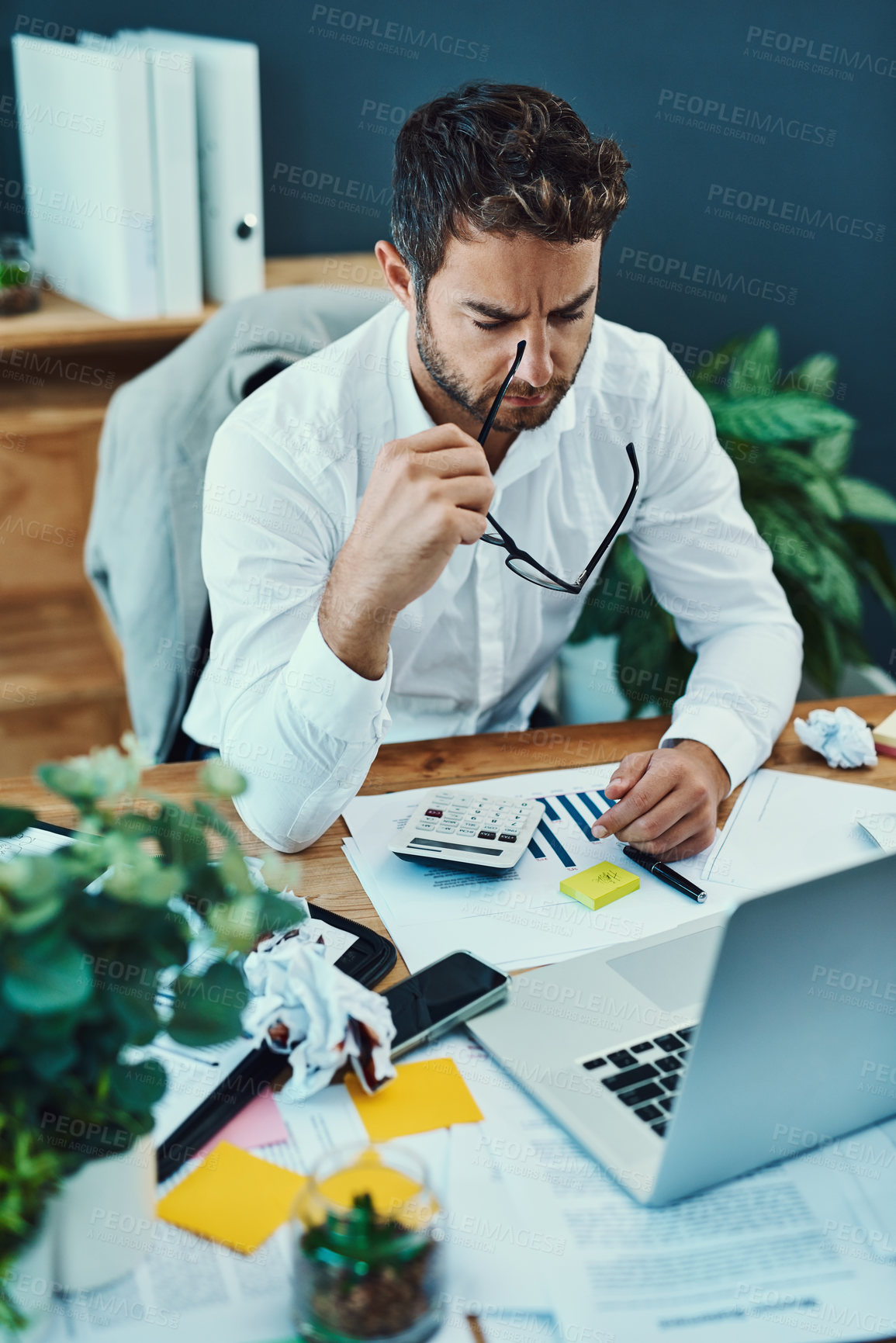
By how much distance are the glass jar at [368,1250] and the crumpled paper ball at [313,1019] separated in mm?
156

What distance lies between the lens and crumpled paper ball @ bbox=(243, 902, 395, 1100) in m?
0.70

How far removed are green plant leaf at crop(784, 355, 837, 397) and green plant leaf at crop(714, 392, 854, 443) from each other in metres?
0.07

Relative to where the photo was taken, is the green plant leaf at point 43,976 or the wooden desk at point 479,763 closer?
the green plant leaf at point 43,976

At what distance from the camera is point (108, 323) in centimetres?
182

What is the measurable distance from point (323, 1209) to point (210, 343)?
1079 millimetres

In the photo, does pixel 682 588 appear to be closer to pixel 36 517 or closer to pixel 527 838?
pixel 527 838

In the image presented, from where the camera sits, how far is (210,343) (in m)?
1.36

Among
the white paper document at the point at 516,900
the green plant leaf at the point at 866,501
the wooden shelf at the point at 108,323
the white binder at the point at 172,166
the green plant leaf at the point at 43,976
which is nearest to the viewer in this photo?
the green plant leaf at the point at 43,976

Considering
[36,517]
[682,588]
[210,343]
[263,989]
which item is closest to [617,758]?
[682,588]

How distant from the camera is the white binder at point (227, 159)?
169 centimetres

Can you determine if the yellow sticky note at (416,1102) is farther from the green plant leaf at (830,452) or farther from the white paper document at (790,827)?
the green plant leaf at (830,452)

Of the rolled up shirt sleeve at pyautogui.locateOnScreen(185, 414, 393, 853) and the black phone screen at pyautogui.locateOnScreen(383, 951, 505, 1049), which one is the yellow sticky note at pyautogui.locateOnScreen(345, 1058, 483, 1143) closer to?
the black phone screen at pyautogui.locateOnScreen(383, 951, 505, 1049)

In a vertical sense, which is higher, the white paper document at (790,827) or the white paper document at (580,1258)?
the white paper document at (580,1258)

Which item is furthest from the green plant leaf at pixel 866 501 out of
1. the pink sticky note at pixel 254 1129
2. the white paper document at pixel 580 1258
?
the pink sticky note at pixel 254 1129
